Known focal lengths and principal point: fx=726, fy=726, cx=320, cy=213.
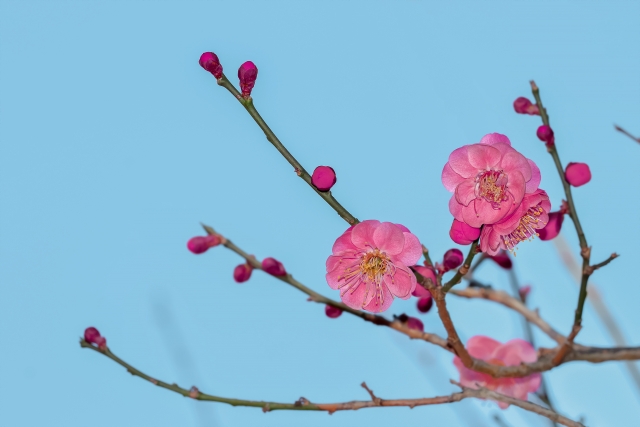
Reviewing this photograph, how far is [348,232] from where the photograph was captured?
7.25ft

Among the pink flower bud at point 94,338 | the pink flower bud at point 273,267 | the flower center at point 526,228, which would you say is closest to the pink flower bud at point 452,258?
the flower center at point 526,228

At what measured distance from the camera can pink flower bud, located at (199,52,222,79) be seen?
203cm

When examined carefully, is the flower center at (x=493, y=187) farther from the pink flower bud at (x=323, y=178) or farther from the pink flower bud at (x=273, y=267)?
the pink flower bud at (x=273, y=267)

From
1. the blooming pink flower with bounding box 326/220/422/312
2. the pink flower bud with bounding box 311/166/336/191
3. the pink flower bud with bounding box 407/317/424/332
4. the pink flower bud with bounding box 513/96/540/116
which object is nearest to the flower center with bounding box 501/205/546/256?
the blooming pink flower with bounding box 326/220/422/312

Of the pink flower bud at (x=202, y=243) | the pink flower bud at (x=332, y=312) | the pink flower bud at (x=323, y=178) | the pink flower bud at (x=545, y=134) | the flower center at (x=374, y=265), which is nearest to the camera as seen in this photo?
the pink flower bud at (x=323, y=178)

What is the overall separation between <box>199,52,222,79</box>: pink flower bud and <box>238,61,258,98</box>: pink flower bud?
68mm

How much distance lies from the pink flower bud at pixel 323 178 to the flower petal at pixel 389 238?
35 cm

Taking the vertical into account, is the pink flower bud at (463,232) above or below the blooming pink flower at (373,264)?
above

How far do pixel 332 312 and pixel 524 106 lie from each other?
1.08 meters

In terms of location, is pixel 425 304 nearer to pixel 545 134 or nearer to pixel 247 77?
pixel 545 134

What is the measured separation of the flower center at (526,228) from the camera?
7.58ft

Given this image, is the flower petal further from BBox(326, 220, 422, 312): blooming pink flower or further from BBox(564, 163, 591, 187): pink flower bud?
BBox(564, 163, 591, 187): pink flower bud

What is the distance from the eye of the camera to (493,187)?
6.93ft

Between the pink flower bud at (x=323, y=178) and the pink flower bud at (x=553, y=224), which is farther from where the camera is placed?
the pink flower bud at (x=553, y=224)
